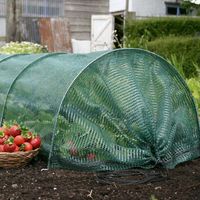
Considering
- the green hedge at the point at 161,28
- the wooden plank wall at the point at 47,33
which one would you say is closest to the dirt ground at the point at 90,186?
the green hedge at the point at 161,28

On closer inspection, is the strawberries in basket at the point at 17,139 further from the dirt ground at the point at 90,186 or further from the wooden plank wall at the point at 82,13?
the wooden plank wall at the point at 82,13

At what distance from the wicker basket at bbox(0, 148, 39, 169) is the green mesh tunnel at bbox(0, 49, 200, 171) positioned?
212mm

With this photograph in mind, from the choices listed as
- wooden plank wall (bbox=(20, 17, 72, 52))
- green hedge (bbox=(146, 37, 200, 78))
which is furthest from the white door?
green hedge (bbox=(146, 37, 200, 78))

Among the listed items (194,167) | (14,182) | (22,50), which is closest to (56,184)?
(14,182)

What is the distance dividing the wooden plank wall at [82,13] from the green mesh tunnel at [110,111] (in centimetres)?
1284

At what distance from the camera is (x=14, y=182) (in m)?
5.28

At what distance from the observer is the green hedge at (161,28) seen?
1433 centimetres

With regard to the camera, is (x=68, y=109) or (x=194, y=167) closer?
(x=68, y=109)

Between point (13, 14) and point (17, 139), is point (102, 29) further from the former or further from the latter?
point (17, 139)

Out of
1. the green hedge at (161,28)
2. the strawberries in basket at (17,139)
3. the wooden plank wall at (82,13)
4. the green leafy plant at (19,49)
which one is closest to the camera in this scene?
the strawberries in basket at (17,139)

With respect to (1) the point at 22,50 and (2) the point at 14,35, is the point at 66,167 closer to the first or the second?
(1) the point at 22,50

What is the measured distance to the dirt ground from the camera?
4945 millimetres

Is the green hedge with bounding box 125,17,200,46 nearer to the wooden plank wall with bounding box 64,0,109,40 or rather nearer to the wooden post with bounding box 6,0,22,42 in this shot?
the wooden post with bounding box 6,0,22,42

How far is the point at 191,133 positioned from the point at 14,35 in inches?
349
